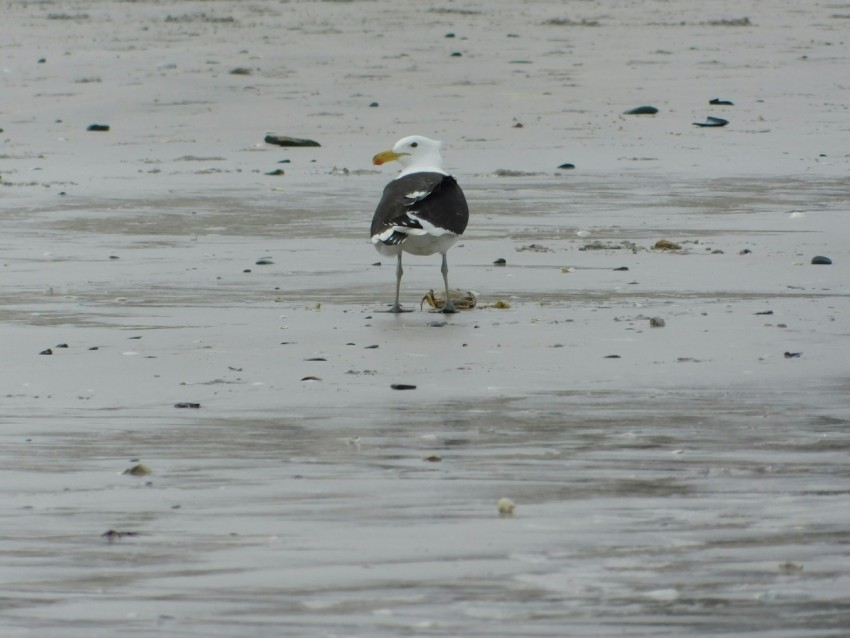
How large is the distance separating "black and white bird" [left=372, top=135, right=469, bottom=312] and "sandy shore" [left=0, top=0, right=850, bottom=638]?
40cm

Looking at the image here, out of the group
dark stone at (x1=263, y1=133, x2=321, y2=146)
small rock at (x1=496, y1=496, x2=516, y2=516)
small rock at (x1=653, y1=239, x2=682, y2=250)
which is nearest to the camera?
→ small rock at (x1=496, y1=496, x2=516, y2=516)

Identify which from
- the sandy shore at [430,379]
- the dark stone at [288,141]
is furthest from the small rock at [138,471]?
the dark stone at [288,141]

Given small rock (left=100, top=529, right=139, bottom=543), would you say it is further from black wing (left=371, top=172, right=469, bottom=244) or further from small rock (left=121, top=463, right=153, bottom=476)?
black wing (left=371, top=172, right=469, bottom=244)

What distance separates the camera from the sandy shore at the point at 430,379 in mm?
5012

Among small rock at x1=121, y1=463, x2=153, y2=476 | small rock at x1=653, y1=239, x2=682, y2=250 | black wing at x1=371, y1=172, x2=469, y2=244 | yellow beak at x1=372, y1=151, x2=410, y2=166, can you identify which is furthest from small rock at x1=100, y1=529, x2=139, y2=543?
small rock at x1=653, y1=239, x2=682, y2=250

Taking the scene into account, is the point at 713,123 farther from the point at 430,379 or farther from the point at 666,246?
the point at 430,379

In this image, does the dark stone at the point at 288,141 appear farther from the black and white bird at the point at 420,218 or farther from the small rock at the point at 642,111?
the black and white bird at the point at 420,218

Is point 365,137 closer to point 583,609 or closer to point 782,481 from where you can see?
point 782,481

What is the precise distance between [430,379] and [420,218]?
7.62 ft

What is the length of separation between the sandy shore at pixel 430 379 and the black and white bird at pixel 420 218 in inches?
15.9

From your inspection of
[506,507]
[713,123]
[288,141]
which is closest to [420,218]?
[506,507]

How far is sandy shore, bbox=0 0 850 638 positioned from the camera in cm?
501

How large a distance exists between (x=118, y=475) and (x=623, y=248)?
6.83 meters

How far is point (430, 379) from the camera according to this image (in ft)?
27.5
